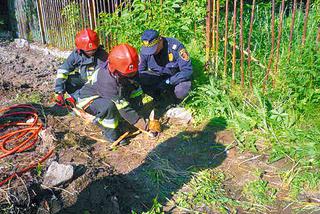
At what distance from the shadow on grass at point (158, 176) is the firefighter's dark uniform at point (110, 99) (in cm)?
59

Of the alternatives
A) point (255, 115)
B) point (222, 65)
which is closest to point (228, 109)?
point (255, 115)

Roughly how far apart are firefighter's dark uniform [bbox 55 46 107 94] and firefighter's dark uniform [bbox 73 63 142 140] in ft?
2.19

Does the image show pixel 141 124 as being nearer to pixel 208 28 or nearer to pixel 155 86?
pixel 155 86

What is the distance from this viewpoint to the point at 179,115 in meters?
4.79

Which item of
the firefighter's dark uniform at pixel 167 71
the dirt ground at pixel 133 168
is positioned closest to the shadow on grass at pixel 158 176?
the dirt ground at pixel 133 168

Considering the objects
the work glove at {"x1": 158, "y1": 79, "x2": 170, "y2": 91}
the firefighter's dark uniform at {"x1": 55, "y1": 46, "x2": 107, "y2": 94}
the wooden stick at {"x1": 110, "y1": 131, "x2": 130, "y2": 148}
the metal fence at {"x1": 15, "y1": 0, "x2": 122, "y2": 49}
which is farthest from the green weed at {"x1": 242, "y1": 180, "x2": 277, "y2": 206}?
the metal fence at {"x1": 15, "y1": 0, "x2": 122, "y2": 49}

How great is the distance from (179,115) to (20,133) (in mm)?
2188

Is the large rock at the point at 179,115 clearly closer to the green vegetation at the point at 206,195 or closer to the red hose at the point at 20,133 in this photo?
the green vegetation at the point at 206,195

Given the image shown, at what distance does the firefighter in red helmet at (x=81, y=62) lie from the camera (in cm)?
488

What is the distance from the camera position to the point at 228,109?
176 inches

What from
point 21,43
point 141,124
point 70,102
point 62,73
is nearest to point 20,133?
point 70,102

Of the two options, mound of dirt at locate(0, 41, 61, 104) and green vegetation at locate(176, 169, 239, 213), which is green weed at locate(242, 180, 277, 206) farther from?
mound of dirt at locate(0, 41, 61, 104)

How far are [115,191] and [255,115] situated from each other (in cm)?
205

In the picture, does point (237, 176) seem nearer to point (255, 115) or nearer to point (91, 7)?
point (255, 115)
